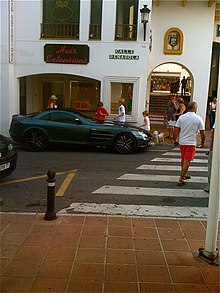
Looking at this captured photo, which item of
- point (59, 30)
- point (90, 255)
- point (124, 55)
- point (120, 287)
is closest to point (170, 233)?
point (90, 255)

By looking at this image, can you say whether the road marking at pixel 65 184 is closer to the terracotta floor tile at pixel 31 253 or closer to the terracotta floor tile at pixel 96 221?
the terracotta floor tile at pixel 96 221

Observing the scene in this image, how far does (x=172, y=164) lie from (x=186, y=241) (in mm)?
5123

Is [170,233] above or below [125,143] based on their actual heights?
below

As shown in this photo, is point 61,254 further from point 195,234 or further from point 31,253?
point 195,234

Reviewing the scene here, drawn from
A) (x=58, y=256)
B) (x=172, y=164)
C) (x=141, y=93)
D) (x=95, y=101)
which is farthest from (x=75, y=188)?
(x=95, y=101)

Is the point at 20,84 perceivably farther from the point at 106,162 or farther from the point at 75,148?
the point at 106,162

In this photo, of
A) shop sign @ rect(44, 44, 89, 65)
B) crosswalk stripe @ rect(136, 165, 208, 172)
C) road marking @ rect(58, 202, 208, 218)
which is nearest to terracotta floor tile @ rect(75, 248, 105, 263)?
road marking @ rect(58, 202, 208, 218)

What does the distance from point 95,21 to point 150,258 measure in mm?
11931

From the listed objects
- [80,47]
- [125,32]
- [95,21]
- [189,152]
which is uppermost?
[95,21]

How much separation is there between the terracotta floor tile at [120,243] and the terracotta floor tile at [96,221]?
0.49 metres

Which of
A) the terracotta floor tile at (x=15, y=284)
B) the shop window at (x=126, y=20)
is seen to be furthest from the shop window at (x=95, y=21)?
the terracotta floor tile at (x=15, y=284)

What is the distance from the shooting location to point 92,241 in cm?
414

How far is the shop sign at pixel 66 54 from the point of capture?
45.0 feet

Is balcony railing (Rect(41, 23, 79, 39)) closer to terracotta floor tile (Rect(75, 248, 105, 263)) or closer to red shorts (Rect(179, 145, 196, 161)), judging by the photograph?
red shorts (Rect(179, 145, 196, 161))
